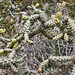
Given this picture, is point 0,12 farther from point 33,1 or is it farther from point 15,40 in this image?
point 15,40

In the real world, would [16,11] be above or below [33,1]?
below

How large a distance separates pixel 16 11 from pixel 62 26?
141 centimetres

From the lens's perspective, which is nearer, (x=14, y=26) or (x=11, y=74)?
(x=11, y=74)

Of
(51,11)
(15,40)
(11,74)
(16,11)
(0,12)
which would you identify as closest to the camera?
(15,40)

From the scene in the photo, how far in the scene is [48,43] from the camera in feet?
8.83

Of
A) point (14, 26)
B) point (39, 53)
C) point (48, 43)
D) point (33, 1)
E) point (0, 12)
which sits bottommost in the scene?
point (39, 53)

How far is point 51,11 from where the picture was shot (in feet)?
7.66

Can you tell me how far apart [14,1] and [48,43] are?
1336 millimetres

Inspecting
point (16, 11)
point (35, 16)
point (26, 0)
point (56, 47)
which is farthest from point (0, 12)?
point (56, 47)

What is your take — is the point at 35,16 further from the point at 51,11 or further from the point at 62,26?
the point at 51,11

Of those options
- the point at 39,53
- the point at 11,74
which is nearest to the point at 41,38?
the point at 39,53

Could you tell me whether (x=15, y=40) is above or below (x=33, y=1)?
below

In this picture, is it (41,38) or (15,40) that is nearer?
(15,40)

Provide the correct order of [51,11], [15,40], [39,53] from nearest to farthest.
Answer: [15,40] < [51,11] < [39,53]
